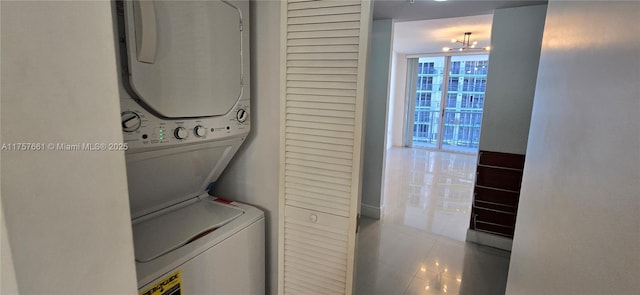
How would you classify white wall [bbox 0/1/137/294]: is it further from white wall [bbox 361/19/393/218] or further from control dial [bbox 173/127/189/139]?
white wall [bbox 361/19/393/218]

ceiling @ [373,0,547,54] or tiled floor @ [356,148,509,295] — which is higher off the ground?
ceiling @ [373,0,547,54]

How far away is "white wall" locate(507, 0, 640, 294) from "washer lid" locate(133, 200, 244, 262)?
111 cm

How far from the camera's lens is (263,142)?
1404mm

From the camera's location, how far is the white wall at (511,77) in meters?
2.32

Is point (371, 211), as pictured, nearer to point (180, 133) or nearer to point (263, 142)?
point (263, 142)

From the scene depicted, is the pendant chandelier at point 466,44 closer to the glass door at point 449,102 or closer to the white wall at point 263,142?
the glass door at point 449,102

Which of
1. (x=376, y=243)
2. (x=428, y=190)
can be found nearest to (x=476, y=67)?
(x=428, y=190)

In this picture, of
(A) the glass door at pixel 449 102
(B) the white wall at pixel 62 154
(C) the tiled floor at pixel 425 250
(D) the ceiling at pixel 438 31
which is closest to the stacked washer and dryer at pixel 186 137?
(B) the white wall at pixel 62 154

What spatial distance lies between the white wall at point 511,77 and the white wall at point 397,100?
4324mm

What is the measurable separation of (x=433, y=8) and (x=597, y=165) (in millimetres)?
2552

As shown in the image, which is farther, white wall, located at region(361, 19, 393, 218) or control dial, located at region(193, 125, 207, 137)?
white wall, located at region(361, 19, 393, 218)

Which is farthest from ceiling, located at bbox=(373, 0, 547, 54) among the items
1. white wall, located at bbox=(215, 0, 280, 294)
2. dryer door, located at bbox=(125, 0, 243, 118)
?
dryer door, located at bbox=(125, 0, 243, 118)

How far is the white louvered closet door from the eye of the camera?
42.8 inches

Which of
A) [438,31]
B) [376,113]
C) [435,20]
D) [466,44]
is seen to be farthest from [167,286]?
[466,44]
